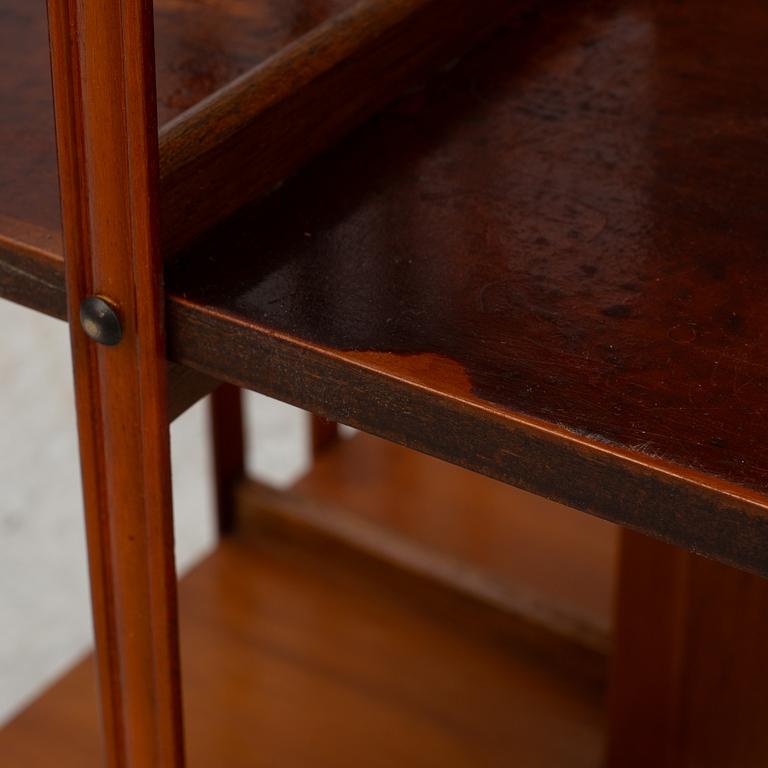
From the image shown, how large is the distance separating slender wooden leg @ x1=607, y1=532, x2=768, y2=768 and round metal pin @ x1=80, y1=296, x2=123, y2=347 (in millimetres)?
641

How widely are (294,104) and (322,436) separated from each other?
3.66 feet

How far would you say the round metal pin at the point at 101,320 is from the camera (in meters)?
0.51

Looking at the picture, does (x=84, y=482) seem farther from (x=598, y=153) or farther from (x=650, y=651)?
(x=650, y=651)

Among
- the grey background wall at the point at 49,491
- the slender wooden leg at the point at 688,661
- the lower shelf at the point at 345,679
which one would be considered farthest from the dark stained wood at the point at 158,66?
the grey background wall at the point at 49,491

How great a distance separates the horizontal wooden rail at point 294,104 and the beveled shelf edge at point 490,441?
56mm

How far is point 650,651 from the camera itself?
45.1 inches

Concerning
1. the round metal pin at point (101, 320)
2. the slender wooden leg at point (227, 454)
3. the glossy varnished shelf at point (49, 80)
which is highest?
the glossy varnished shelf at point (49, 80)

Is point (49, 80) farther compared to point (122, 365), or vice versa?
point (49, 80)

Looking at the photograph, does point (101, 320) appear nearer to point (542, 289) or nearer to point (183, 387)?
point (183, 387)

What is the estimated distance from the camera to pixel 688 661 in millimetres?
1131

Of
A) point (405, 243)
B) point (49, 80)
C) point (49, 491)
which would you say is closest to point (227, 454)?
point (49, 491)

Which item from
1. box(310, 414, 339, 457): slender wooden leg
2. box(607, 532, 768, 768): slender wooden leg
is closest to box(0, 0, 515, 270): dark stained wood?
box(607, 532, 768, 768): slender wooden leg

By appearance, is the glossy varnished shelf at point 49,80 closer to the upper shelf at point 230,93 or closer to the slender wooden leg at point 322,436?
the upper shelf at point 230,93

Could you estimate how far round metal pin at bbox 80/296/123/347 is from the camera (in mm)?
506
